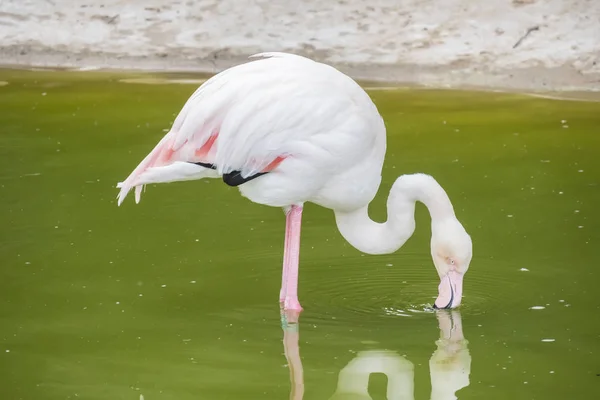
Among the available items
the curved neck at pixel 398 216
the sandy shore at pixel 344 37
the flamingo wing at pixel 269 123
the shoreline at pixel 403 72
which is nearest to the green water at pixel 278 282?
the curved neck at pixel 398 216

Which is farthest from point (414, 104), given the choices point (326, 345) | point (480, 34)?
point (326, 345)

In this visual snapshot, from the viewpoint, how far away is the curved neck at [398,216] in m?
4.94

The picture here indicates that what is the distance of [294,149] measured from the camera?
15.9 ft

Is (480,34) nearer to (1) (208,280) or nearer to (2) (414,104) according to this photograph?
(2) (414,104)

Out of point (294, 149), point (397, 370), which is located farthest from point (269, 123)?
point (397, 370)

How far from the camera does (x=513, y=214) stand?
6461mm

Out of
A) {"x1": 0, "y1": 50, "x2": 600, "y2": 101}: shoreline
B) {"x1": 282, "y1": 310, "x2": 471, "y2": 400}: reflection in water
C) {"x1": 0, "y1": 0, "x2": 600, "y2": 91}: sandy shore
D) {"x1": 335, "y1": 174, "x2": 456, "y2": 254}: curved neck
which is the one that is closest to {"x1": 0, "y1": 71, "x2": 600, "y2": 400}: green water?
{"x1": 282, "y1": 310, "x2": 471, "y2": 400}: reflection in water

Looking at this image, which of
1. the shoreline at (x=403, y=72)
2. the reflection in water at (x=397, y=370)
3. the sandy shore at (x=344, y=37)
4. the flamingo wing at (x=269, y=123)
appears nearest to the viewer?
the reflection in water at (x=397, y=370)

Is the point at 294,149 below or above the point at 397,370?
above

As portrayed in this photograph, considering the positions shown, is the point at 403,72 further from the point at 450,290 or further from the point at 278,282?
the point at 450,290

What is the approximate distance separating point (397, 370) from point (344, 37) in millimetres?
6309

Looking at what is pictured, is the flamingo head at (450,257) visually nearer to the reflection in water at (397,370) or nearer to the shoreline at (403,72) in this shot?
the reflection in water at (397,370)

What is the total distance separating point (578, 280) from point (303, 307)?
3.97ft

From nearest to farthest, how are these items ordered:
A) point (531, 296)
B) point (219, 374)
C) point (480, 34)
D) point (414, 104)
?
point (219, 374) < point (531, 296) < point (414, 104) < point (480, 34)
